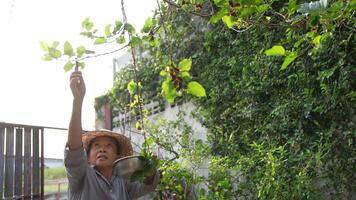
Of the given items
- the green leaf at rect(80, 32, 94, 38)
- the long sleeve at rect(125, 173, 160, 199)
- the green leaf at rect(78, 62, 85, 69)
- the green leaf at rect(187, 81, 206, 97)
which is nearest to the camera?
the green leaf at rect(187, 81, 206, 97)

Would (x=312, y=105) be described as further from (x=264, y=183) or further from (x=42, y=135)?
(x=42, y=135)

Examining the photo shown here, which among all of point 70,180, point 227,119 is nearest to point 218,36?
point 227,119

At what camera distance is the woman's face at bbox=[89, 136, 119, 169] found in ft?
7.22

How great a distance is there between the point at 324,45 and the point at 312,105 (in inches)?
18.1

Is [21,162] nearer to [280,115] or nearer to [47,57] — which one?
[280,115]

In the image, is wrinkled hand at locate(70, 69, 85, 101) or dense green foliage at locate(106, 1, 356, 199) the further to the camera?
dense green foliage at locate(106, 1, 356, 199)

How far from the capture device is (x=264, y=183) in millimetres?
2828

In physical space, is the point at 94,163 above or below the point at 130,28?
below

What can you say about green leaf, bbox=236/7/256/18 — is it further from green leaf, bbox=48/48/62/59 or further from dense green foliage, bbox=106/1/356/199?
dense green foliage, bbox=106/1/356/199

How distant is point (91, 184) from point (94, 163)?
10.9 inches

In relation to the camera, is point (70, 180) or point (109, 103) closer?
point (70, 180)

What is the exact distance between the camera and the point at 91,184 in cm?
194

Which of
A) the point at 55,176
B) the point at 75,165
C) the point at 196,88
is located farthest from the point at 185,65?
the point at 55,176

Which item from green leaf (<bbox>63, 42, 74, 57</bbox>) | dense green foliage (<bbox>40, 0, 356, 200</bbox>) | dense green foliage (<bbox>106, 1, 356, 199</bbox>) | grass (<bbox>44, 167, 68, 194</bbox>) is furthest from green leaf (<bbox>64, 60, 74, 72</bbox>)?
→ grass (<bbox>44, 167, 68, 194</bbox>)
